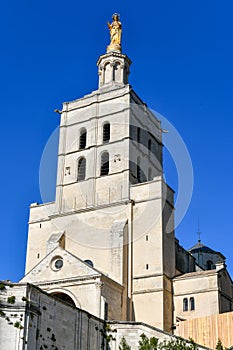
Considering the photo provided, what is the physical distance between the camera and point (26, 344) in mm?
23812

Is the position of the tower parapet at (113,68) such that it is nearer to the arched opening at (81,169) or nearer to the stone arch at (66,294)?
the arched opening at (81,169)

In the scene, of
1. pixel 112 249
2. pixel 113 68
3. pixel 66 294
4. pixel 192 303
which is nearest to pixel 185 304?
pixel 192 303

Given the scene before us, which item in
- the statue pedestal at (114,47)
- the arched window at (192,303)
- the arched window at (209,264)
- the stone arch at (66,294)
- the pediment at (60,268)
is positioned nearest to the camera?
the stone arch at (66,294)

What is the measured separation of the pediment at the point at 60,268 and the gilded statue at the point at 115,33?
21.6m

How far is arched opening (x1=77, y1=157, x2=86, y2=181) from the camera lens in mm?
44259

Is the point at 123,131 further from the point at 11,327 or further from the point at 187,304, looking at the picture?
the point at 11,327

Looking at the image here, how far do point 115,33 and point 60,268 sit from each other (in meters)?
24.1

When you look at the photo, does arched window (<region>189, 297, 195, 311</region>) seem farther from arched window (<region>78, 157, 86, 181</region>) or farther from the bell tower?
arched window (<region>78, 157, 86, 181</region>)

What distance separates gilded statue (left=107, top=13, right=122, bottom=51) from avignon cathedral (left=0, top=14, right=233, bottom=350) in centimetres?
10

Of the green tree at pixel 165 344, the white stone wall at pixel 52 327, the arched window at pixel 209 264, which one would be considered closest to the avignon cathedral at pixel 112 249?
the white stone wall at pixel 52 327

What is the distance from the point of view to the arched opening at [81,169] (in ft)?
145

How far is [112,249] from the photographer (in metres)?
38.5

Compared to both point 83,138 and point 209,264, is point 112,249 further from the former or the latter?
point 209,264

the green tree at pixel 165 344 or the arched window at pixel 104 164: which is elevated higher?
the arched window at pixel 104 164
